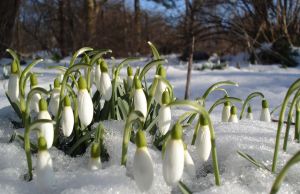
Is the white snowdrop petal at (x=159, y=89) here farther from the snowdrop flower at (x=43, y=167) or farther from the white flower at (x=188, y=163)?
the snowdrop flower at (x=43, y=167)

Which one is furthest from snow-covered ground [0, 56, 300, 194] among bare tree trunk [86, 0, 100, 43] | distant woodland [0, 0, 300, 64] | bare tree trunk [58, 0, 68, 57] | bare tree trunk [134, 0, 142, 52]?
bare tree trunk [134, 0, 142, 52]

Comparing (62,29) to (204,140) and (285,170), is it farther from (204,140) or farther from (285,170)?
(285,170)

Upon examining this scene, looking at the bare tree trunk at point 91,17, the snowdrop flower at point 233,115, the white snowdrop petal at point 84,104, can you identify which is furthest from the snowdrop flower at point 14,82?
the bare tree trunk at point 91,17

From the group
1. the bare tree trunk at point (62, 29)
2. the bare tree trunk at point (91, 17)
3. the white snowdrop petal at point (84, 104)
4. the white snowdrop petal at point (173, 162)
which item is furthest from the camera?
the bare tree trunk at point (62, 29)

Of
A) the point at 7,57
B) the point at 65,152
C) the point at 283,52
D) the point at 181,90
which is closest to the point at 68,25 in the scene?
the point at 7,57

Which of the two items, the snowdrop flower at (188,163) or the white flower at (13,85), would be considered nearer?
the snowdrop flower at (188,163)

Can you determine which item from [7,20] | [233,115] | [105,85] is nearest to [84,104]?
[105,85]

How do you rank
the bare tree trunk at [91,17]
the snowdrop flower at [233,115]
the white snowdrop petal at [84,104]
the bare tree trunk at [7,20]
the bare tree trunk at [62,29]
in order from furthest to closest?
the bare tree trunk at [62,29] < the bare tree trunk at [91,17] < the bare tree trunk at [7,20] < the snowdrop flower at [233,115] < the white snowdrop petal at [84,104]
